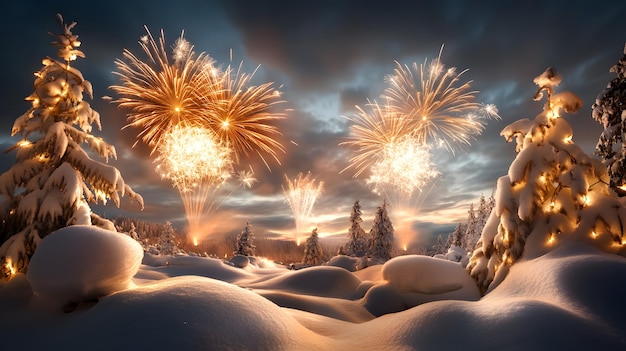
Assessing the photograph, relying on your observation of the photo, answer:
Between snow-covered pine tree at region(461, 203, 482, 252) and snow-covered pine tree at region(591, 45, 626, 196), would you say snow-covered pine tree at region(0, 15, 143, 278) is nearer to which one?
snow-covered pine tree at region(591, 45, 626, 196)

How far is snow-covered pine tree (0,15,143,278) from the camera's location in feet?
28.6

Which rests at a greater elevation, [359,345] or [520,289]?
[520,289]

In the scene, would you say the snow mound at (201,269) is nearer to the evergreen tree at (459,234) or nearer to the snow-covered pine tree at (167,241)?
the snow-covered pine tree at (167,241)

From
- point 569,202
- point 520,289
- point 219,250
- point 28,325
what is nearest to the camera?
point 28,325

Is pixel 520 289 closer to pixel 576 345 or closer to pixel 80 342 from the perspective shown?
pixel 576 345

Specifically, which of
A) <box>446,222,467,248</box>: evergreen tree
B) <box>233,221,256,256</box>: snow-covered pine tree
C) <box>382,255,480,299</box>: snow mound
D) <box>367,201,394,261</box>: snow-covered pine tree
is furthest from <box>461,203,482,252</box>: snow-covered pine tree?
<box>382,255,480,299</box>: snow mound

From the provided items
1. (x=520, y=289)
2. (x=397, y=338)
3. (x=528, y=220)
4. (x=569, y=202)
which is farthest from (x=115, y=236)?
(x=569, y=202)

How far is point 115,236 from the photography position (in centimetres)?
509

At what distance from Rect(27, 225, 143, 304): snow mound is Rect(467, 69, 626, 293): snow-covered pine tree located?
8522 mm

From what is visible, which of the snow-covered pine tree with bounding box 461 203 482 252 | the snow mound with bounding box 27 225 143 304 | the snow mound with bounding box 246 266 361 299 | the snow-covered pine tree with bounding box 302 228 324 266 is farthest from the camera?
the snow-covered pine tree with bounding box 302 228 324 266

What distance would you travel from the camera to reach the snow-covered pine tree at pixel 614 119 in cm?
1148

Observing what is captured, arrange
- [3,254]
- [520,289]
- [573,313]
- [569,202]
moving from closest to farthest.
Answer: [573,313] → [520,289] → [569,202] → [3,254]

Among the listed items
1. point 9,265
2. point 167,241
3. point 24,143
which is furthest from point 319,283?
point 167,241

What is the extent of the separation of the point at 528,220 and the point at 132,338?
878 cm
